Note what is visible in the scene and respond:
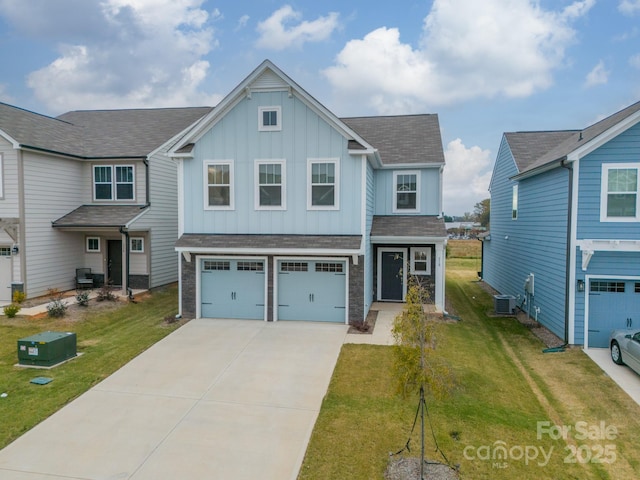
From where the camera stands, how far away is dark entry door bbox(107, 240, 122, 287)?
18391mm

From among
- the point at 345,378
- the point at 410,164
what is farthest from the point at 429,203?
the point at 345,378

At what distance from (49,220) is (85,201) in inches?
76.4

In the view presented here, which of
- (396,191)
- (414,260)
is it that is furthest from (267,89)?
(414,260)

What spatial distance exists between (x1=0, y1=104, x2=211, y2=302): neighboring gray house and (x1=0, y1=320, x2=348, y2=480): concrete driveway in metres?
8.34

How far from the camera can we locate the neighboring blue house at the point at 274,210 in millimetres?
13047

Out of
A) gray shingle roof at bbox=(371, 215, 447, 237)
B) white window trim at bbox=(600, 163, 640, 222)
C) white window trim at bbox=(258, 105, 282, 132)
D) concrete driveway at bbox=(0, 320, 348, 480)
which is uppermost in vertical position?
white window trim at bbox=(258, 105, 282, 132)

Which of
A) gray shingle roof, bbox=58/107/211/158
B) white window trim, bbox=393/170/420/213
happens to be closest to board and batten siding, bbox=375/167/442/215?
white window trim, bbox=393/170/420/213

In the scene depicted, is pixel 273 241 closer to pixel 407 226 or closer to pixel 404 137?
pixel 407 226

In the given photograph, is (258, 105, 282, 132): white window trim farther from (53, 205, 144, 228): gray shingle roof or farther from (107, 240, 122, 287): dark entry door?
(107, 240, 122, 287): dark entry door

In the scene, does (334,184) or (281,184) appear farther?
(281,184)

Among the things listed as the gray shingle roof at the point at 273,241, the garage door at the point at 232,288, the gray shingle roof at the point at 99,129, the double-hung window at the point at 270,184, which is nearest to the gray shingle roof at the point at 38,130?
the gray shingle roof at the point at 99,129

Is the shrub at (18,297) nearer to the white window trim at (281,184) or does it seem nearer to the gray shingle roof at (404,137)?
the white window trim at (281,184)

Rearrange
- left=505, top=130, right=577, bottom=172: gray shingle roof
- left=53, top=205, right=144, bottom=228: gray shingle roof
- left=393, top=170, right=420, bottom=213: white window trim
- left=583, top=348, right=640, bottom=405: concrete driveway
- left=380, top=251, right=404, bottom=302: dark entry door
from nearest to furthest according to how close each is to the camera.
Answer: left=583, top=348, right=640, bottom=405: concrete driveway < left=393, top=170, right=420, bottom=213: white window trim < left=380, top=251, right=404, bottom=302: dark entry door < left=53, top=205, right=144, bottom=228: gray shingle roof < left=505, top=130, right=577, bottom=172: gray shingle roof

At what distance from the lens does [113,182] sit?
713 inches
